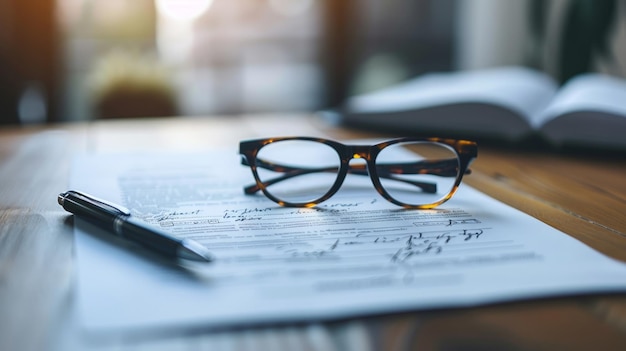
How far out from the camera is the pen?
1.28 feet

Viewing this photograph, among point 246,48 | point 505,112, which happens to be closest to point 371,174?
point 505,112

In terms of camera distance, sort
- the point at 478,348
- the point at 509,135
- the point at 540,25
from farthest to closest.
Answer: the point at 540,25 < the point at 509,135 < the point at 478,348

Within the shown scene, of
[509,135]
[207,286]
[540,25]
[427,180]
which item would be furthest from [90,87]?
[207,286]

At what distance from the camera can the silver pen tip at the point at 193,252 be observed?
38cm

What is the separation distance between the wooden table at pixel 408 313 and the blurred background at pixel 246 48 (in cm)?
100

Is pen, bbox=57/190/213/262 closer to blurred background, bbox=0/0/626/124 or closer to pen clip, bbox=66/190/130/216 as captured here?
pen clip, bbox=66/190/130/216

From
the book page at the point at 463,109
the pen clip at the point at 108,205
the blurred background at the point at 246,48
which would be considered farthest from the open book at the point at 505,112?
the blurred background at the point at 246,48

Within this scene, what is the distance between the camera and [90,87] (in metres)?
2.27

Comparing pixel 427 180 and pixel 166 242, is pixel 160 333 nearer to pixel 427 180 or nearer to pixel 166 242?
pixel 166 242

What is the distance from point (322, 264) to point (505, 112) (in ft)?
1.79

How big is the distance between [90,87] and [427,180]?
189 cm

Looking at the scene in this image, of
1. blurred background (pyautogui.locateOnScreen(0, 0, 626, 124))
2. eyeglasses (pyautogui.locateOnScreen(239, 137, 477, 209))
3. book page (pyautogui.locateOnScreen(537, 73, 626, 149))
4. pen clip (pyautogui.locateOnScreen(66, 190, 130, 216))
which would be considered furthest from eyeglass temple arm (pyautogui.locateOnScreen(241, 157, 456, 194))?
blurred background (pyautogui.locateOnScreen(0, 0, 626, 124))

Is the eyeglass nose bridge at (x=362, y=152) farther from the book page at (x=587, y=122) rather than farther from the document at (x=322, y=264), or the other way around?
the book page at (x=587, y=122)

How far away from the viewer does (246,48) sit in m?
2.45
